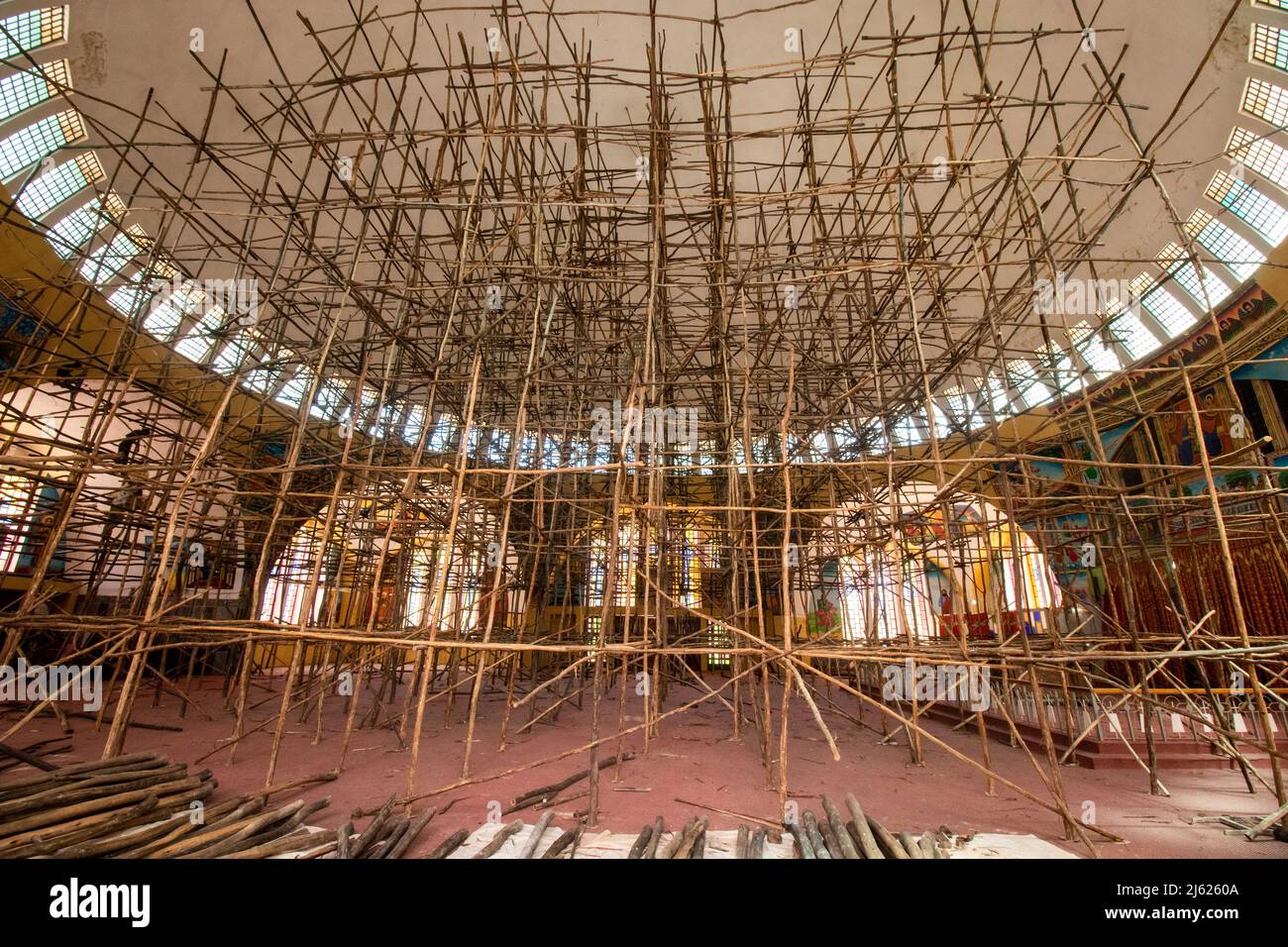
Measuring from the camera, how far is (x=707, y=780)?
6.55m

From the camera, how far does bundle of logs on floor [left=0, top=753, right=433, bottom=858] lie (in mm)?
Answer: 3994

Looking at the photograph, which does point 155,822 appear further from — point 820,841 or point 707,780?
point 820,841

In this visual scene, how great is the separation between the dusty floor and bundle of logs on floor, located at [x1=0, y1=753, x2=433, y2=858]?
40 centimetres

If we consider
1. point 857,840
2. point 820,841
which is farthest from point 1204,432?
point 820,841

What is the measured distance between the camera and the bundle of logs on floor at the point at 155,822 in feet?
13.1

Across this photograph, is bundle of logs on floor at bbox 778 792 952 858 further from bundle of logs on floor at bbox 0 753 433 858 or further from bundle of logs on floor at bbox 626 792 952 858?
bundle of logs on floor at bbox 0 753 433 858

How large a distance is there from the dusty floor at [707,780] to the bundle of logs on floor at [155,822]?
40 centimetres

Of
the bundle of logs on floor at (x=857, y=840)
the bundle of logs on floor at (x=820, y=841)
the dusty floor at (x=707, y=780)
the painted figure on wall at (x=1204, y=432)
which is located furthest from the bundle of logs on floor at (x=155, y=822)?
the painted figure on wall at (x=1204, y=432)

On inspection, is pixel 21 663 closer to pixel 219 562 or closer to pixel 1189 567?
pixel 219 562

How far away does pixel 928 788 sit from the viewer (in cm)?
632

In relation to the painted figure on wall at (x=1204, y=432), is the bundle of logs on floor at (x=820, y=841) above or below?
below

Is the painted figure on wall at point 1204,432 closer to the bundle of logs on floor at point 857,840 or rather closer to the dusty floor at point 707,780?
the dusty floor at point 707,780

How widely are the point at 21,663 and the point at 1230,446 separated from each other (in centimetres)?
2725

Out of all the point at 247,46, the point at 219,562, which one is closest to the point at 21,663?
the point at 219,562
